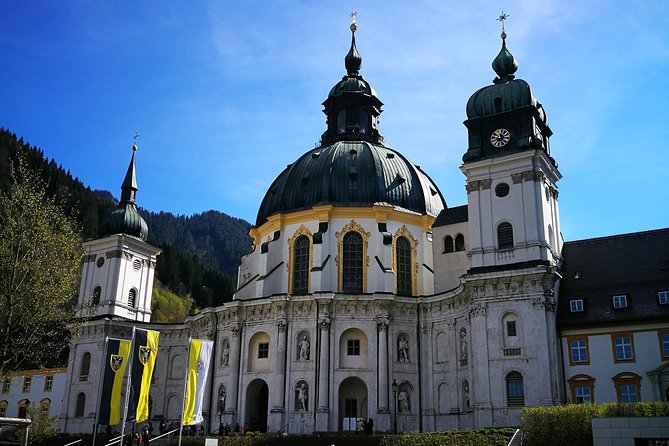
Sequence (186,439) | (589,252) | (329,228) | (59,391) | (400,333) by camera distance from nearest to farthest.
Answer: (186,439) < (589,252) < (400,333) < (329,228) < (59,391)

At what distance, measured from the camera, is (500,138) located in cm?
5022

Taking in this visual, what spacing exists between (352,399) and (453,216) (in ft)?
52.6

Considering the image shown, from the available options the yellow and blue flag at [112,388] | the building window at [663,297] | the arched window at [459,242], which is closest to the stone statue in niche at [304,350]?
the arched window at [459,242]

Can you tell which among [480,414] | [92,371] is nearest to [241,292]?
[92,371]

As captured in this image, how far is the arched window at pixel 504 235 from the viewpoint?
48.0 m

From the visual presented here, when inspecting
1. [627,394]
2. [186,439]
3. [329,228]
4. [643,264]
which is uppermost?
[329,228]

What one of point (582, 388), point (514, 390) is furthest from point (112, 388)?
point (582, 388)

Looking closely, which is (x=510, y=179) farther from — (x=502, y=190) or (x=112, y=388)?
(x=112, y=388)

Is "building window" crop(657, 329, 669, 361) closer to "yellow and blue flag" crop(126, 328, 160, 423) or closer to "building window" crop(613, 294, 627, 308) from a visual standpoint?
"building window" crop(613, 294, 627, 308)

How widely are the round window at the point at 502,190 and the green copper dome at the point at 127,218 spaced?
34751 millimetres

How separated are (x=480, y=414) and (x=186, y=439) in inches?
739

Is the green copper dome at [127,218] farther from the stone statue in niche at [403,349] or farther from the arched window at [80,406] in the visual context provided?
the stone statue in niche at [403,349]

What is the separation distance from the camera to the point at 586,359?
43562 mm

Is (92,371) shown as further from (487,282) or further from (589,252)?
(589,252)
